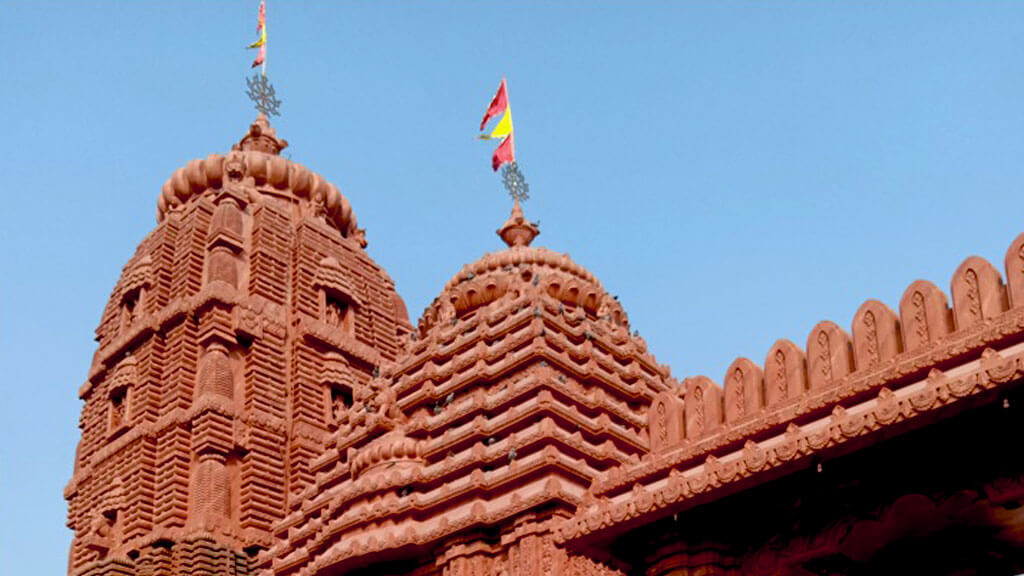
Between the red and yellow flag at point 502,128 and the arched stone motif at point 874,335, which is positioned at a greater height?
the red and yellow flag at point 502,128

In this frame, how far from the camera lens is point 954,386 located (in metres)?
11.8

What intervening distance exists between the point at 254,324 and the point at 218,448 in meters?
4.04

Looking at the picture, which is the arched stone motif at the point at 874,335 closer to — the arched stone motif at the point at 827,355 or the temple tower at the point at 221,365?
the arched stone motif at the point at 827,355

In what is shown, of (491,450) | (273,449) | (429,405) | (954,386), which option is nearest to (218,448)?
(273,449)

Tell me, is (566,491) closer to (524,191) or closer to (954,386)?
(954,386)

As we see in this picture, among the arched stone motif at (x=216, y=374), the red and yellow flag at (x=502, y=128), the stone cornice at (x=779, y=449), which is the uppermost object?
the red and yellow flag at (x=502, y=128)

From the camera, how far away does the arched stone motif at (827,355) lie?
1380cm

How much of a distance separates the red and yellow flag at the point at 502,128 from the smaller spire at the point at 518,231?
2.63 metres

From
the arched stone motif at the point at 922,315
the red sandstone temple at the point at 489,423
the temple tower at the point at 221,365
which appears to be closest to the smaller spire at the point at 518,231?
the red sandstone temple at the point at 489,423

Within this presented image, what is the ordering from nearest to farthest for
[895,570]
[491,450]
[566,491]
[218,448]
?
[895,570] < [566,491] < [491,450] < [218,448]

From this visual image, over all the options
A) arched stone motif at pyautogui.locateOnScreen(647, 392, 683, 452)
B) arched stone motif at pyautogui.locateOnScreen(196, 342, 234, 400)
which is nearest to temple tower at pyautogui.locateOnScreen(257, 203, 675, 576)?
arched stone motif at pyautogui.locateOnScreen(647, 392, 683, 452)

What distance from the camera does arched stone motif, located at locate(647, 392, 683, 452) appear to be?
15.3 metres

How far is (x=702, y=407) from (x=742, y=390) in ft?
1.93

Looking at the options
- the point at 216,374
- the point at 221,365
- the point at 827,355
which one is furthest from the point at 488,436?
the point at 221,365
